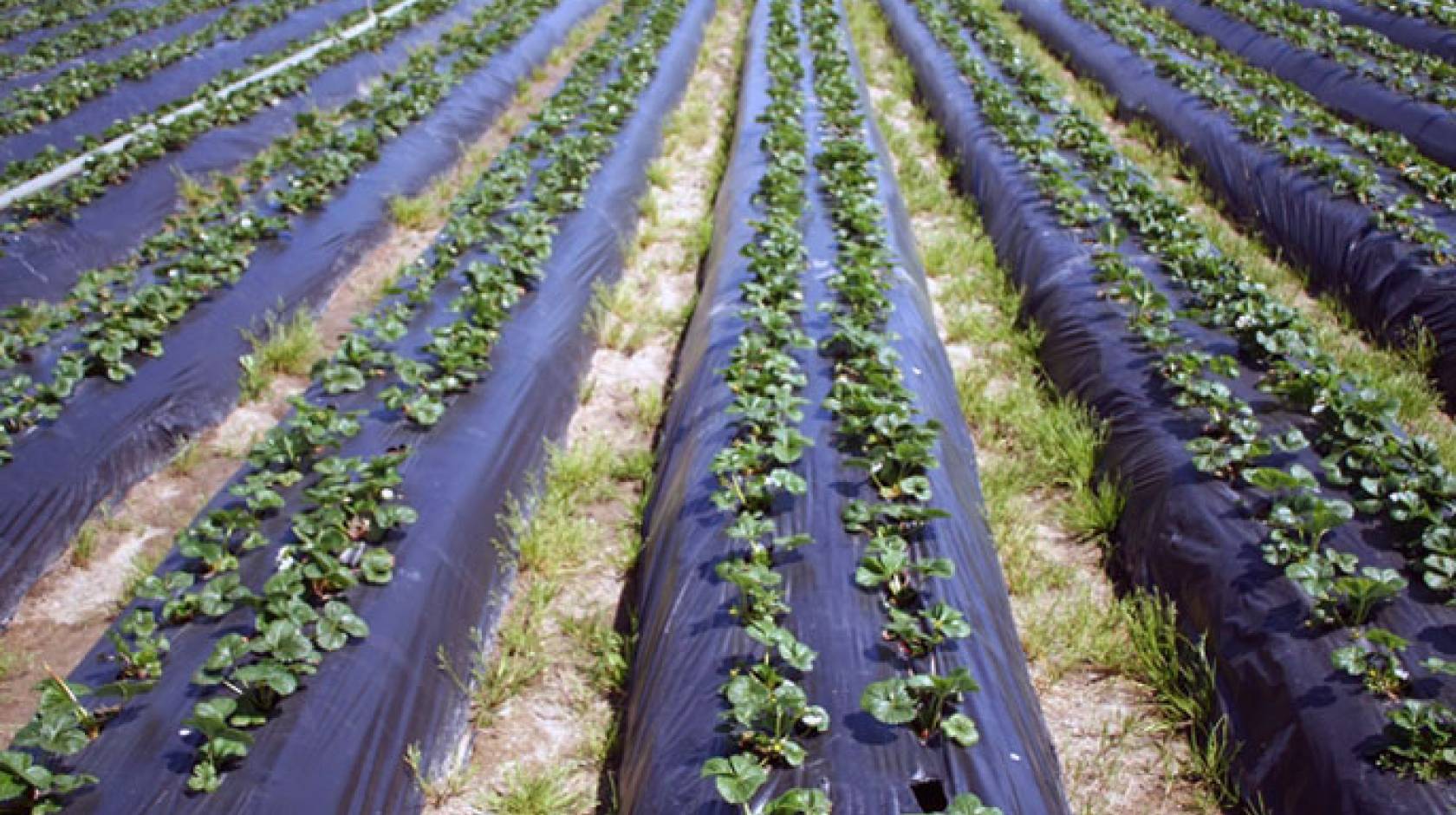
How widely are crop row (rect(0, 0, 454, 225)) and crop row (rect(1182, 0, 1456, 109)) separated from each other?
1054 centimetres

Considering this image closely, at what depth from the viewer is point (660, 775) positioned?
2273 millimetres

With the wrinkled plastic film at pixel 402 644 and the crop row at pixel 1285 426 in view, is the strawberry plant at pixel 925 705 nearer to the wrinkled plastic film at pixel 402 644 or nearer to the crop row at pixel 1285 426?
the crop row at pixel 1285 426

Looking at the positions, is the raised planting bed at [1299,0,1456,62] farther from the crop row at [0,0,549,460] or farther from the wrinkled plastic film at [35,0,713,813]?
the crop row at [0,0,549,460]

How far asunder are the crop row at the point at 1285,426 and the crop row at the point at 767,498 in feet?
5.19

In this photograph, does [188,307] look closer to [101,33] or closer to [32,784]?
[32,784]

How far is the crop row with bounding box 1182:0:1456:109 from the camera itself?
7.83 m

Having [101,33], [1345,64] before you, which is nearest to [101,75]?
[101,33]

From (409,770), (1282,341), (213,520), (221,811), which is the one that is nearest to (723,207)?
(1282,341)

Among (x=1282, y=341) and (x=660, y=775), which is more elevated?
(x=1282, y=341)

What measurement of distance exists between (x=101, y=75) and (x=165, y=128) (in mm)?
2644

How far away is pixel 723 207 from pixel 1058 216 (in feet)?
7.45

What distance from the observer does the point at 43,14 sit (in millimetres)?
12094

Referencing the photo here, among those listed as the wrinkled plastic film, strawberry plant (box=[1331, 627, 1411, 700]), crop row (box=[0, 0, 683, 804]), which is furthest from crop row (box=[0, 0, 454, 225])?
strawberry plant (box=[1331, 627, 1411, 700])

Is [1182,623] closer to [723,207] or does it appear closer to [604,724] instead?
[604,724]
